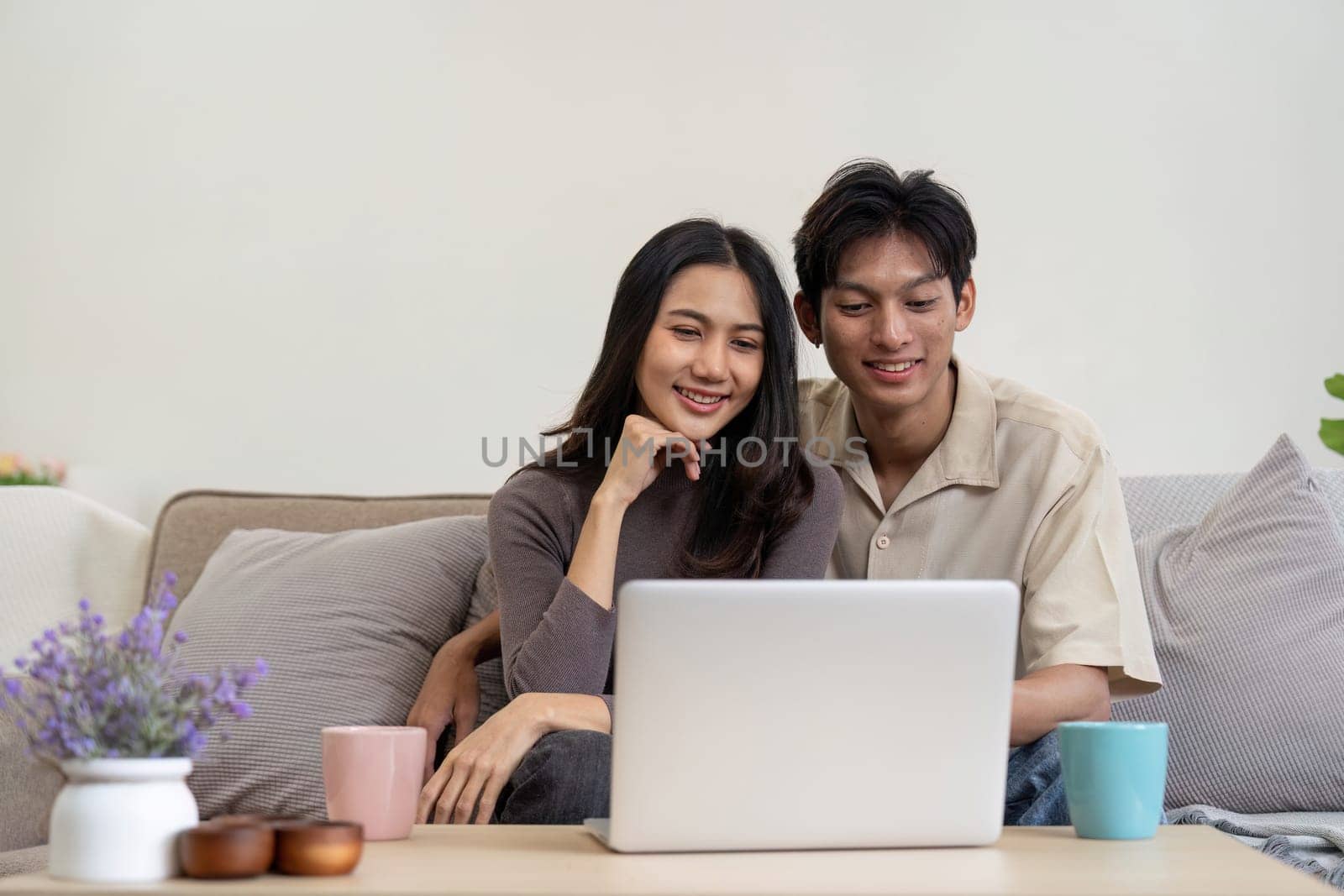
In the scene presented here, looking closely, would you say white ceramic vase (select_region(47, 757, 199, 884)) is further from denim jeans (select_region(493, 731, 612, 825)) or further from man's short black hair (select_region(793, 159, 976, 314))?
man's short black hair (select_region(793, 159, 976, 314))

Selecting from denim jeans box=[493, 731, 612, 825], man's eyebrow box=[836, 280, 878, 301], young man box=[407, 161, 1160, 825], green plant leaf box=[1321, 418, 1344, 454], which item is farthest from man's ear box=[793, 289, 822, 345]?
denim jeans box=[493, 731, 612, 825]

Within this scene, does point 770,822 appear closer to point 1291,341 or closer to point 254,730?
point 254,730

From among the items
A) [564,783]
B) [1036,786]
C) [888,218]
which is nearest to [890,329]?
[888,218]

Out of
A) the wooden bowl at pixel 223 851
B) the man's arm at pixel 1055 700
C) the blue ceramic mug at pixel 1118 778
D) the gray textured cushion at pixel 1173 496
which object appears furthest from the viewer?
the gray textured cushion at pixel 1173 496

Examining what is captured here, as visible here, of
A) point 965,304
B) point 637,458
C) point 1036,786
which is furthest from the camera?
point 965,304

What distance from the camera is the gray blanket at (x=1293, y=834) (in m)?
1.55

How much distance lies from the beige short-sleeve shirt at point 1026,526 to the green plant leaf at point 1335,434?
11.4 inches

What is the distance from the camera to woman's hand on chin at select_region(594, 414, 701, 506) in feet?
5.58

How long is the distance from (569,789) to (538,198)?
5.59ft

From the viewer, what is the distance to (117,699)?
2.81 ft

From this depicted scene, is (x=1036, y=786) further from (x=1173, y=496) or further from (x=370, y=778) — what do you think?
(x=1173, y=496)

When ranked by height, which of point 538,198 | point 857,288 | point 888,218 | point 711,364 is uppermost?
point 538,198

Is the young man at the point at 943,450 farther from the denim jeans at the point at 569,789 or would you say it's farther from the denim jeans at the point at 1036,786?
the denim jeans at the point at 569,789

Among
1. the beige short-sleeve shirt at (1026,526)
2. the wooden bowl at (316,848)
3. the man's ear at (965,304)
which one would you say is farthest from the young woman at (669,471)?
the wooden bowl at (316,848)
